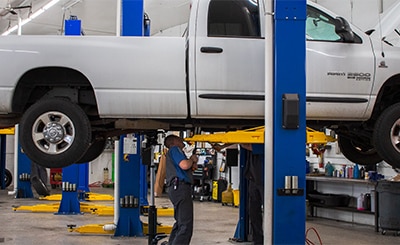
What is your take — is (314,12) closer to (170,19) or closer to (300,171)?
(300,171)

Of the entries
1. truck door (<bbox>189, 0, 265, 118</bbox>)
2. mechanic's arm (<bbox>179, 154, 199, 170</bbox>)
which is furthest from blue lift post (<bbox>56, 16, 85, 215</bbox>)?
truck door (<bbox>189, 0, 265, 118</bbox>)

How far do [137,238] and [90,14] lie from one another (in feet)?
28.2

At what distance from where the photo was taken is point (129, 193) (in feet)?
25.2

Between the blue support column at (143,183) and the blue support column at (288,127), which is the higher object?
the blue support column at (288,127)

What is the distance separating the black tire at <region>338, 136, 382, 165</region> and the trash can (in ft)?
10.7

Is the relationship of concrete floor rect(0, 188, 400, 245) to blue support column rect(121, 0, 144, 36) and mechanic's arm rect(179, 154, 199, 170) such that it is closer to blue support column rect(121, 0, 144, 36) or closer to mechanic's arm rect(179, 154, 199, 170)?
mechanic's arm rect(179, 154, 199, 170)

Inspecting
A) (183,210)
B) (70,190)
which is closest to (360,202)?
(183,210)

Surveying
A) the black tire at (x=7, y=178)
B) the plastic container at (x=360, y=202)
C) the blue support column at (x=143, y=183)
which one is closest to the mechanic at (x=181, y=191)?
the blue support column at (x=143, y=183)

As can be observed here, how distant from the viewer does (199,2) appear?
4422 millimetres

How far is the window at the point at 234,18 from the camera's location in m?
4.33

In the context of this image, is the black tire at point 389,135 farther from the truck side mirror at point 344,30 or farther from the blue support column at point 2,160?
the blue support column at point 2,160

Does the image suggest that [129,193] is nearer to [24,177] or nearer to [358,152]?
[358,152]

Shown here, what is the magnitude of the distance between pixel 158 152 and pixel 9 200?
431cm

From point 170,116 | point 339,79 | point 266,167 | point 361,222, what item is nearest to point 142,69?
point 170,116
